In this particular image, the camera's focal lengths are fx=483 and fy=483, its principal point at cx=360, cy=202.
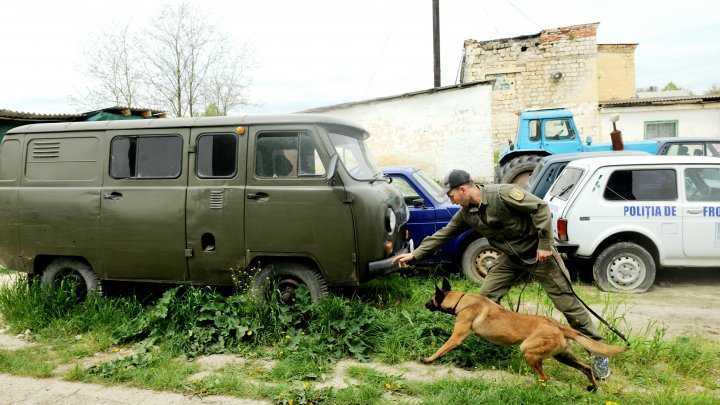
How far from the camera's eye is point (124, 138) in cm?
570

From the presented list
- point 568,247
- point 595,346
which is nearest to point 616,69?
point 568,247

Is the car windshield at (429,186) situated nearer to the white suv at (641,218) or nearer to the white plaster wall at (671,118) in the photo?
the white suv at (641,218)

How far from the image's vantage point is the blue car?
6.67m

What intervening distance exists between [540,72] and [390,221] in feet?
60.9

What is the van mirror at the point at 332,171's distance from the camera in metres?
4.99

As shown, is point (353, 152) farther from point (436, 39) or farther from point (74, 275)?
point (436, 39)

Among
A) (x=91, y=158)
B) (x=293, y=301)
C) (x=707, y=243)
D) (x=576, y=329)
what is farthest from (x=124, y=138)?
(x=707, y=243)

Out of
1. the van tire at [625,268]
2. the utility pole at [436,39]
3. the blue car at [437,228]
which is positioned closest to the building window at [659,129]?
the utility pole at [436,39]

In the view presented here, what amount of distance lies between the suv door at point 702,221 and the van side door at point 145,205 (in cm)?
644

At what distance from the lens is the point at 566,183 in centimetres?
723

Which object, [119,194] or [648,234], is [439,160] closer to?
[648,234]

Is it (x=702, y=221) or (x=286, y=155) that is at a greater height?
(x=286, y=155)

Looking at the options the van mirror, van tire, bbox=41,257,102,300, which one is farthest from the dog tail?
van tire, bbox=41,257,102,300

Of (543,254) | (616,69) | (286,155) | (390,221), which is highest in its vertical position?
(616,69)
